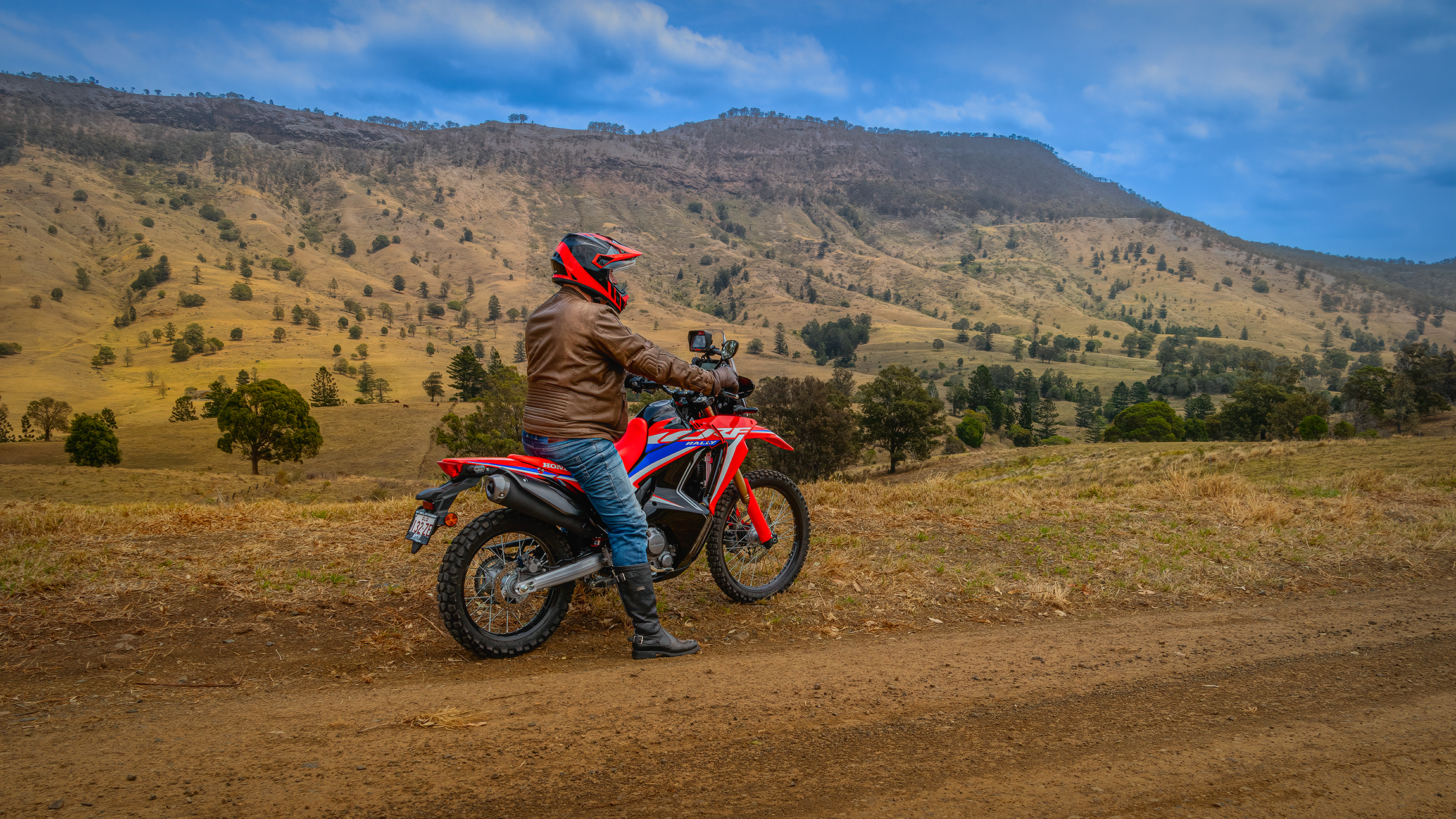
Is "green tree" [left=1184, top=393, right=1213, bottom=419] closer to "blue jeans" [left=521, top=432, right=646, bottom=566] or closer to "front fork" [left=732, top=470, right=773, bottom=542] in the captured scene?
"front fork" [left=732, top=470, right=773, bottom=542]

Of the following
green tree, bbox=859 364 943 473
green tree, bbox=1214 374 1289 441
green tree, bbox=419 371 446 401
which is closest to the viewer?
green tree, bbox=859 364 943 473

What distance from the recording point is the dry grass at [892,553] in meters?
5.54

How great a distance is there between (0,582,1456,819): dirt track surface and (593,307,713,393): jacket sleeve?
1853 millimetres

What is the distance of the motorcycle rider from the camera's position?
4.57m

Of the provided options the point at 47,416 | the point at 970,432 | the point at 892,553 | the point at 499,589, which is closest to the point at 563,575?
the point at 499,589

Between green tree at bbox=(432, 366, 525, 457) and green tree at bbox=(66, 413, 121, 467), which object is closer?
green tree at bbox=(432, 366, 525, 457)

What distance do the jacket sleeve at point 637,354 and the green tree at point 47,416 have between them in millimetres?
96651

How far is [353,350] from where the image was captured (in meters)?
134

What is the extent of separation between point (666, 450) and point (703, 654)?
146cm

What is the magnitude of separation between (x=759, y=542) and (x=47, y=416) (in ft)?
322

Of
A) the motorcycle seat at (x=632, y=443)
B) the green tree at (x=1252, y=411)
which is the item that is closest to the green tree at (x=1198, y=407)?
the green tree at (x=1252, y=411)

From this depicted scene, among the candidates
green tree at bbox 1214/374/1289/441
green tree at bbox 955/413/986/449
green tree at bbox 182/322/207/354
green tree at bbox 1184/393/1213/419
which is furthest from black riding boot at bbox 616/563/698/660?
green tree at bbox 182/322/207/354

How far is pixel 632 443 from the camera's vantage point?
508 centimetres

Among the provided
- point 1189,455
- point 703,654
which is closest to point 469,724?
point 703,654
